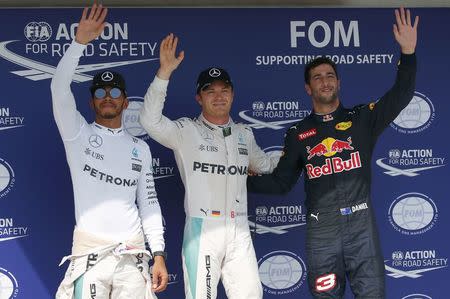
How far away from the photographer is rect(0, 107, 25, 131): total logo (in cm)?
402

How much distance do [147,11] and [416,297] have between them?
8.14 ft

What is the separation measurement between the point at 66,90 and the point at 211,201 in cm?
92

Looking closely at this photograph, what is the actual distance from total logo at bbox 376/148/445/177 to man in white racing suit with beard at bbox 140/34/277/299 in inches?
43.6

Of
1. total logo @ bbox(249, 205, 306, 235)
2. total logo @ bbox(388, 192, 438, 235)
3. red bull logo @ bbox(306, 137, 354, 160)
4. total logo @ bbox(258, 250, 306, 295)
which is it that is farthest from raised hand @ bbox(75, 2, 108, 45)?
total logo @ bbox(388, 192, 438, 235)

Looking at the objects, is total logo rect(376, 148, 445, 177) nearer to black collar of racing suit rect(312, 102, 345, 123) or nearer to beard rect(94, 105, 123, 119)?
black collar of racing suit rect(312, 102, 345, 123)

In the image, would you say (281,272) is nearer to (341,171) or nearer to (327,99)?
(341,171)

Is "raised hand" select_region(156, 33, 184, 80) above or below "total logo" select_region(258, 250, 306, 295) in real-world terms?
above

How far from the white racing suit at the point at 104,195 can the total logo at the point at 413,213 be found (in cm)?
165

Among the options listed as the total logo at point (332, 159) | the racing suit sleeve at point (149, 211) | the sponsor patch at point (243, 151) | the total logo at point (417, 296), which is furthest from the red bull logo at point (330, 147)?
the total logo at point (417, 296)

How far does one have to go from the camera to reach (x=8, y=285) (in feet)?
13.1

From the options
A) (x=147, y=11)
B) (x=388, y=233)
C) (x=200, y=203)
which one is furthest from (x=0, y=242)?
(x=388, y=233)

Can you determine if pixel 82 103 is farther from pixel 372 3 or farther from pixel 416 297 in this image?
pixel 416 297

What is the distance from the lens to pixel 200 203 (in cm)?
344

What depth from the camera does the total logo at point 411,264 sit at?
13.9 feet
